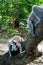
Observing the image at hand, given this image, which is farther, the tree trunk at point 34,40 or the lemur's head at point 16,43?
the lemur's head at point 16,43

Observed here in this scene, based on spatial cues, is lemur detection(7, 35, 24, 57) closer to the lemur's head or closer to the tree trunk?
the lemur's head

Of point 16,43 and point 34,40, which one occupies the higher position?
point 16,43

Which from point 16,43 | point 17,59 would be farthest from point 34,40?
point 17,59

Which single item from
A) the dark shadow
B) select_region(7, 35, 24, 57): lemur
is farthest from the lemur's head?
the dark shadow

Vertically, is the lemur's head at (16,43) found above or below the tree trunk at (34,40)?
above

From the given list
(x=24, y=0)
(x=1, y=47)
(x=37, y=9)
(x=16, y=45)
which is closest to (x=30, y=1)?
(x=24, y=0)

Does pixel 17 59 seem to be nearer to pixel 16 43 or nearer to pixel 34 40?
pixel 16 43

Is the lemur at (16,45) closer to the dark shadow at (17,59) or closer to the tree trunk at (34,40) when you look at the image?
the dark shadow at (17,59)

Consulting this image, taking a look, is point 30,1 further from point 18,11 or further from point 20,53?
point 20,53

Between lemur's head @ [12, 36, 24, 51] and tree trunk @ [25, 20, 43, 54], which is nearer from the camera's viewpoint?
tree trunk @ [25, 20, 43, 54]

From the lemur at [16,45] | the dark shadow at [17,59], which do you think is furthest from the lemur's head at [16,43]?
the dark shadow at [17,59]

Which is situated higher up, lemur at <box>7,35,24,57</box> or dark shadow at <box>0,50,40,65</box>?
lemur at <box>7,35,24,57</box>

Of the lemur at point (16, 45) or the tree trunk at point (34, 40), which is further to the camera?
the lemur at point (16, 45)

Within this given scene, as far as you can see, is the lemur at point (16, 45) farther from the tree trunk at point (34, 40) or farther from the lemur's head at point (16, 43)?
the tree trunk at point (34, 40)
